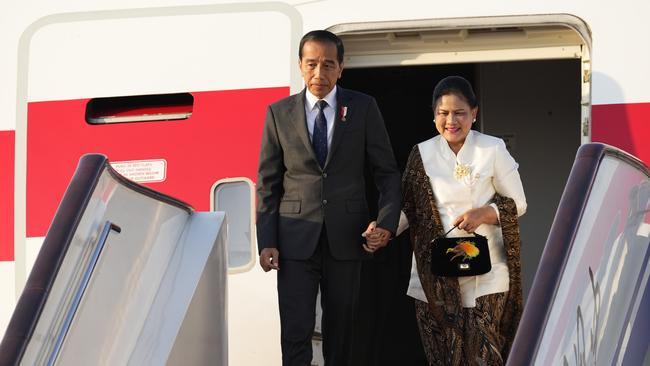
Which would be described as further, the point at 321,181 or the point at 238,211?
the point at 238,211

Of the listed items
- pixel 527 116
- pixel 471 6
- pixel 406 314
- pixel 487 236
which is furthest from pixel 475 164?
pixel 527 116

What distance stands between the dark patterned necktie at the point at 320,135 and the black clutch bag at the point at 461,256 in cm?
58

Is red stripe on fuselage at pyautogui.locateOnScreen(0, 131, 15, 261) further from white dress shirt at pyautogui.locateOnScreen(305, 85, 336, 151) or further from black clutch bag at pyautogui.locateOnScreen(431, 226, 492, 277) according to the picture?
black clutch bag at pyautogui.locateOnScreen(431, 226, 492, 277)

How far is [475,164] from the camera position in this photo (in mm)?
4402

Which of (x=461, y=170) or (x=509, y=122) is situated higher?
(x=509, y=122)

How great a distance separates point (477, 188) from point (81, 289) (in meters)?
1.74

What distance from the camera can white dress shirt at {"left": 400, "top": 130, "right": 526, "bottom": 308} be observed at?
435 cm

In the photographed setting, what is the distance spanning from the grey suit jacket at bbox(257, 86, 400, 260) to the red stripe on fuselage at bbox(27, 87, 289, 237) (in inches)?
30.5

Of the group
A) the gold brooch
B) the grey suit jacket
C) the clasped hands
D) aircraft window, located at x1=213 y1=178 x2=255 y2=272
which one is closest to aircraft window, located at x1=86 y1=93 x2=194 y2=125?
aircraft window, located at x1=213 y1=178 x2=255 y2=272

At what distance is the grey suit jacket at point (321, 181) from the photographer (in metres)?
4.37

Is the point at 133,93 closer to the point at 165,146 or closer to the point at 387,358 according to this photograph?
the point at 165,146

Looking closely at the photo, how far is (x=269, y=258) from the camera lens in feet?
14.3

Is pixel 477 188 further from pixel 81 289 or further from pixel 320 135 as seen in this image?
pixel 81 289

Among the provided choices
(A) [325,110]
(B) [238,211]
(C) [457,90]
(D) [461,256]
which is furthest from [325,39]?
(B) [238,211]
